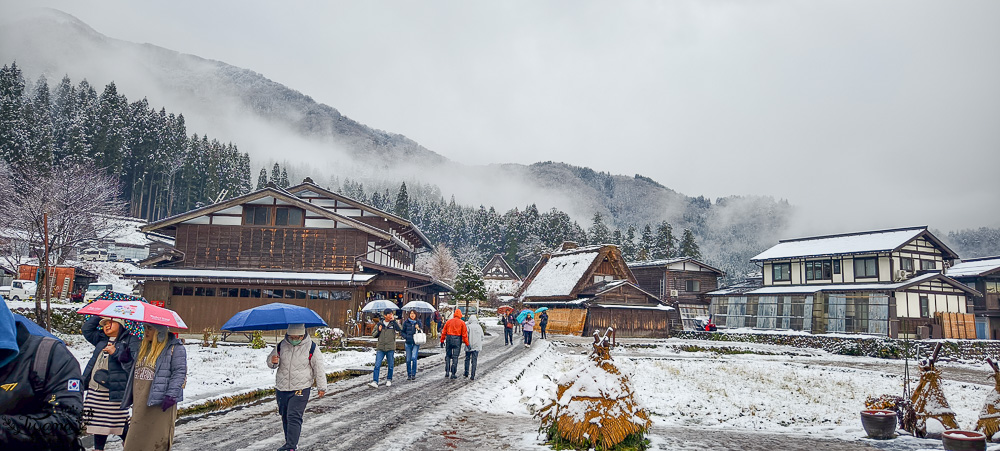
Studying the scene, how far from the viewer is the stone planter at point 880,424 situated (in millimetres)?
10266

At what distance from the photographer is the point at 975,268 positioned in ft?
144

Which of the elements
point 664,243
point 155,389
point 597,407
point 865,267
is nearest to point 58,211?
point 155,389

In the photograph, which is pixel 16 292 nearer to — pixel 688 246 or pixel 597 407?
pixel 597 407

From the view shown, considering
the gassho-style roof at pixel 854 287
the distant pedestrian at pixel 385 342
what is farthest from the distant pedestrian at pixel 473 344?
the gassho-style roof at pixel 854 287

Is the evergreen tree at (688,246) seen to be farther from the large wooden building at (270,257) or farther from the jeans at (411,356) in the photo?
the jeans at (411,356)

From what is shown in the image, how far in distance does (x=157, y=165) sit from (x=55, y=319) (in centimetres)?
6298

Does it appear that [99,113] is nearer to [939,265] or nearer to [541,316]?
[541,316]

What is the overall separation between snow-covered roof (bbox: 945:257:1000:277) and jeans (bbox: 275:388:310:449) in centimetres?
5045

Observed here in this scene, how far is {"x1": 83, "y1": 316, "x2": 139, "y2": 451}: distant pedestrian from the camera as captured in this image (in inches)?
269

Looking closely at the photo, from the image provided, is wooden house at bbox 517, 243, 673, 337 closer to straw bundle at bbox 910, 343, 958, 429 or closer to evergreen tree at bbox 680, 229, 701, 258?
straw bundle at bbox 910, 343, 958, 429

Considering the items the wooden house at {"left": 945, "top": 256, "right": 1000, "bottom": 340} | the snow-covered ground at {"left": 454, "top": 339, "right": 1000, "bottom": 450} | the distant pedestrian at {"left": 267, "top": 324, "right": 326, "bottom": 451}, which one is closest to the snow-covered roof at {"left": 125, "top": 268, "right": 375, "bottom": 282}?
the snow-covered ground at {"left": 454, "top": 339, "right": 1000, "bottom": 450}

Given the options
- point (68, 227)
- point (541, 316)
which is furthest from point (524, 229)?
point (68, 227)

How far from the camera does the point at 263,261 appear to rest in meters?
32.4

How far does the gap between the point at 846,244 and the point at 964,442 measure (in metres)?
38.6
